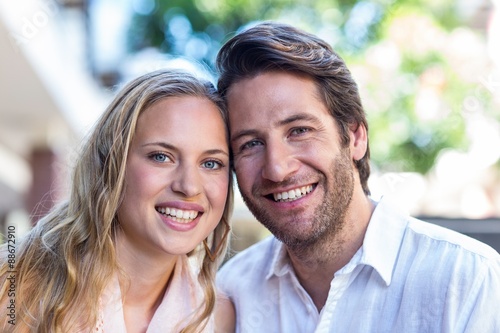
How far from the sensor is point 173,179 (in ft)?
8.02

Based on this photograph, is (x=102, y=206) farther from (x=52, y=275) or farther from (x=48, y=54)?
(x=48, y=54)

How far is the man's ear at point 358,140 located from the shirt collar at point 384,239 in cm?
22

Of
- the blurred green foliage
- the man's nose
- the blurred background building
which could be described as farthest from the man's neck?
the blurred green foliage

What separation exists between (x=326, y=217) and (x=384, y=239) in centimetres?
22

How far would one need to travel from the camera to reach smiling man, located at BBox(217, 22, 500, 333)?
2457 millimetres

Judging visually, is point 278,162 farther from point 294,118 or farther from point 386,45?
point 386,45

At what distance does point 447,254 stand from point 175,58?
138 cm

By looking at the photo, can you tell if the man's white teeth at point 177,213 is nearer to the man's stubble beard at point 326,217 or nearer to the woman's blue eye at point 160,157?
the woman's blue eye at point 160,157

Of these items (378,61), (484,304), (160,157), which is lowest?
(484,304)

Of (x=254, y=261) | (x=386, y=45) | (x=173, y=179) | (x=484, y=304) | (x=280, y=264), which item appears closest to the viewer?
(x=484, y=304)

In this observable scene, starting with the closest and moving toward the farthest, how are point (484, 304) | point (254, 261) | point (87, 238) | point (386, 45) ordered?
point (484, 304)
point (87, 238)
point (254, 261)
point (386, 45)

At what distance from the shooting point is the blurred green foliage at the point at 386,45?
911 centimetres

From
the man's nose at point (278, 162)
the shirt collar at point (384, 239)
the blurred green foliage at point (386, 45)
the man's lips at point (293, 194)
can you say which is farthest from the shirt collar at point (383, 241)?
the blurred green foliage at point (386, 45)

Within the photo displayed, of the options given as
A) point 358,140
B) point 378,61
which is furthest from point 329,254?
point 378,61
